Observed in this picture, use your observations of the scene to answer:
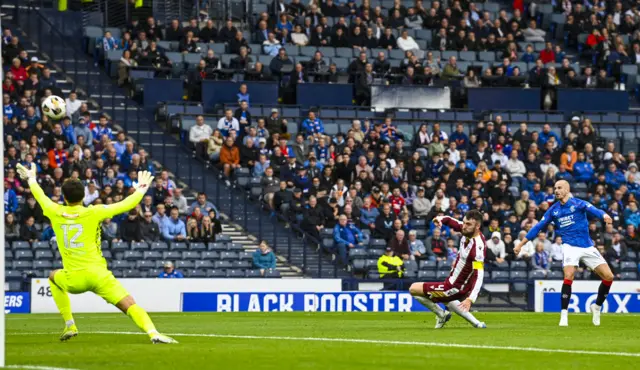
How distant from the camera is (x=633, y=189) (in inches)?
1448

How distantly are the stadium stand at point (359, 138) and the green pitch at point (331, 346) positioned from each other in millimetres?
11178

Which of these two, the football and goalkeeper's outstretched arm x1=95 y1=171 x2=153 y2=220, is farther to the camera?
the football

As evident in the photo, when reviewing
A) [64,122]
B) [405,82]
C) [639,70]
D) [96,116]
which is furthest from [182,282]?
[639,70]

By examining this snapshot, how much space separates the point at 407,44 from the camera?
41531mm

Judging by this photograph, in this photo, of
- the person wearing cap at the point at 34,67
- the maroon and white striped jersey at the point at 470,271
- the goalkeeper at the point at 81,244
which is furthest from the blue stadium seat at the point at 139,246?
the goalkeeper at the point at 81,244

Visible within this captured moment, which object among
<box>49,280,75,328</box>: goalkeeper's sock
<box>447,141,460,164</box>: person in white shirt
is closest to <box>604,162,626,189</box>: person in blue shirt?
<box>447,141,460,164</box>: person in white shirt

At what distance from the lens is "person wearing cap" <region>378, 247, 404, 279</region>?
1218 inches

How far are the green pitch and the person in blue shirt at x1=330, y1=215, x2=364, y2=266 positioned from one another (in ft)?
37.4

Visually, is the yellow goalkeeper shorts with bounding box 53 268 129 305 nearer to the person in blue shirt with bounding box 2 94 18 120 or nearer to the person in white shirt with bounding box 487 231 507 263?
the person in blue shirt with bounding box 2 94 18 120

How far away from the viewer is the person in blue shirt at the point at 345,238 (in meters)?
32.3

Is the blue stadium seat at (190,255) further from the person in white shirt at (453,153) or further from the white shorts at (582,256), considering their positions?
the white shorts at (582,256)

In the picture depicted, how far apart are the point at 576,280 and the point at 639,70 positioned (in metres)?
14.0

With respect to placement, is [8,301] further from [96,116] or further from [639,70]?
[639,70]

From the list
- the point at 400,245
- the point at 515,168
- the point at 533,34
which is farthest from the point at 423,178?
the point at 533,34
